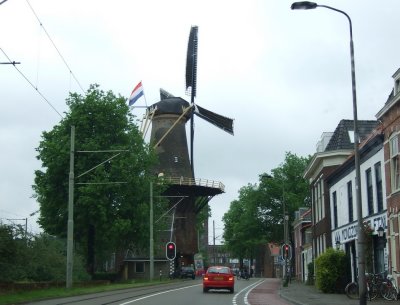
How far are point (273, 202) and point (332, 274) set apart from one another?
4307 centimetres

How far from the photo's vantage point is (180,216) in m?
71.9

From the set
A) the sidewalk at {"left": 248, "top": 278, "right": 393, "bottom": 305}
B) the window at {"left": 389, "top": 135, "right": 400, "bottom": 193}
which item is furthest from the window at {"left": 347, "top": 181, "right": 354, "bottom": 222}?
the window at {"left": 389, "top": 135, "right": 400, "bottom": 193}

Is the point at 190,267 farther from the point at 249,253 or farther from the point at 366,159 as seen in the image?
the point at 366,159

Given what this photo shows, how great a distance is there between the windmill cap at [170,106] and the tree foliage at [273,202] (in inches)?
506

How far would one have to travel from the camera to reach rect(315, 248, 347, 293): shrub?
31.9 m

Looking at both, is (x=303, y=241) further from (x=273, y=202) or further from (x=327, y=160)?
(x=327, y=160)

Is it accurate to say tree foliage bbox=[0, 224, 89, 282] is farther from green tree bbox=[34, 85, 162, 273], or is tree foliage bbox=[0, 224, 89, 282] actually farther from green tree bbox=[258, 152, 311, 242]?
green tree bbox=[258, 152, 311, 242]

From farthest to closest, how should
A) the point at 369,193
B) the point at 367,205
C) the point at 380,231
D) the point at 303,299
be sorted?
the point at 367,205, the point at 369,193, the point at 380,231, the point at 303,299

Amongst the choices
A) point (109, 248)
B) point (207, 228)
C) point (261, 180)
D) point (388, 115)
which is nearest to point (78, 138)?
point (109, 248)

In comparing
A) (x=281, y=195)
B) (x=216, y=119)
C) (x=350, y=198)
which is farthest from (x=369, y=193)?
(x=216, y=119)

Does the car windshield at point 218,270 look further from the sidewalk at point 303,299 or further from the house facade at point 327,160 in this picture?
the house facade at point 327,160

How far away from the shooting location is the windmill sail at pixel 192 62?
7694 cm

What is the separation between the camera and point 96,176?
43719 millimetres

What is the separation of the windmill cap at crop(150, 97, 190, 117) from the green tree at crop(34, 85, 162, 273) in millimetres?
25253
